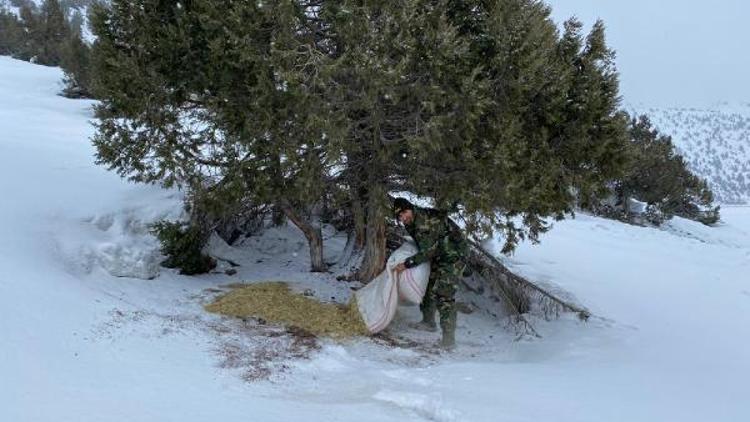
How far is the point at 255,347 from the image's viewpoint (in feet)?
18.4

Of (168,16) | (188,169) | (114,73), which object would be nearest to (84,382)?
(188,169)

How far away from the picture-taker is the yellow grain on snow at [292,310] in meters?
6.57

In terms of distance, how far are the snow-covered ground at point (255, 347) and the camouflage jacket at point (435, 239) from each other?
97 cm

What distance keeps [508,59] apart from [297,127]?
2.19 meters

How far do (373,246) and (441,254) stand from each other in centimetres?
124

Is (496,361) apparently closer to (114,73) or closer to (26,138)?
(114,73)

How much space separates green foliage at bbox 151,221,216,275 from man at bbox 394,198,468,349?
2.67 m

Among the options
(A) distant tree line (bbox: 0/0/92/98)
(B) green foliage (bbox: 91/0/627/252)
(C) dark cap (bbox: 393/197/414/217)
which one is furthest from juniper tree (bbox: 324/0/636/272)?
(A) distant tree line (bbox: 0/0/92/98)

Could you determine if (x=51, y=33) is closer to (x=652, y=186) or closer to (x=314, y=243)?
(x=652, y=186)

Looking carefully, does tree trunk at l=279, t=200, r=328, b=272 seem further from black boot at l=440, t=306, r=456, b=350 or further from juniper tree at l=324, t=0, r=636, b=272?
black boot at l=440, t=306, r=456, b=350

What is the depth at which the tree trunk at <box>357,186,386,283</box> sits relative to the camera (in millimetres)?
7477

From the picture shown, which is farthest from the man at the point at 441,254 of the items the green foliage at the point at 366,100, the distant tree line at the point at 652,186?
the distant tree line at the point at 652,186

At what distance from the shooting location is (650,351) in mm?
7090

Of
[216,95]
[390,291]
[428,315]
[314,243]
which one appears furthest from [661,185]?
[216,95]
